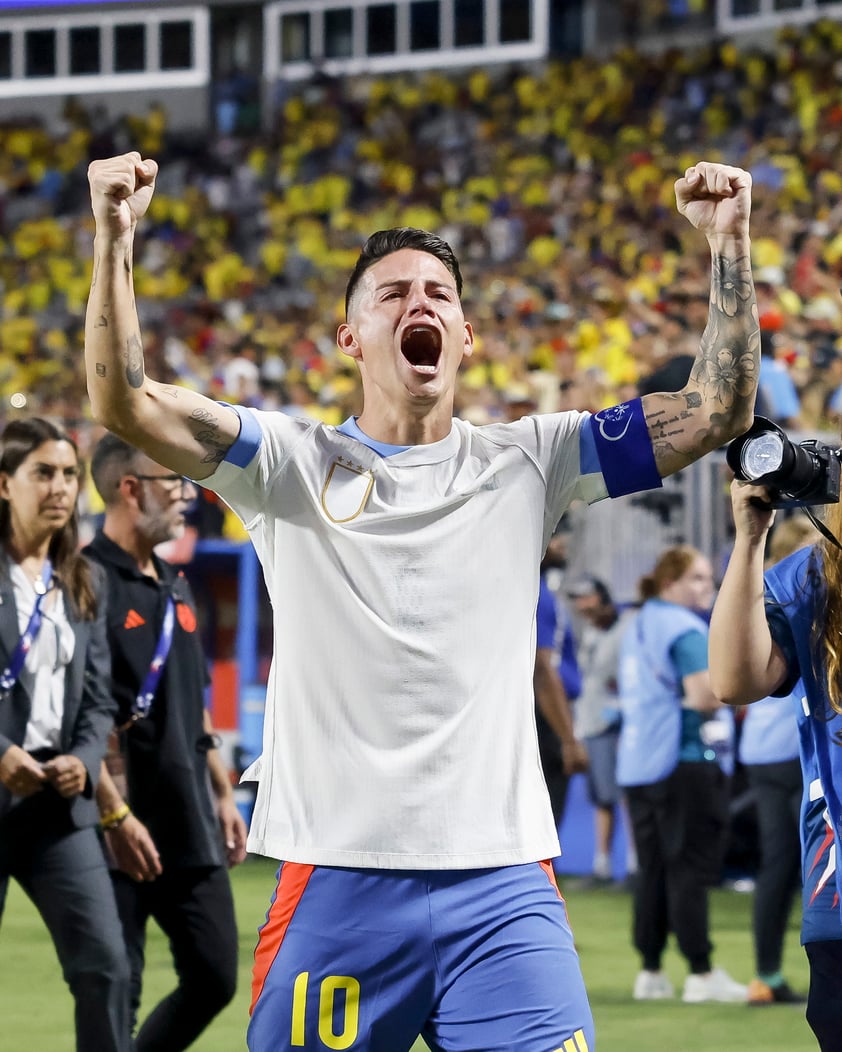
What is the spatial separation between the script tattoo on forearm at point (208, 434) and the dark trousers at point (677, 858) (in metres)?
4.62

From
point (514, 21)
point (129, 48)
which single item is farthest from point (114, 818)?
point (129, 48)

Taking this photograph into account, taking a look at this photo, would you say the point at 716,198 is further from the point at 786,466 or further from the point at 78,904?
the point at 78,904

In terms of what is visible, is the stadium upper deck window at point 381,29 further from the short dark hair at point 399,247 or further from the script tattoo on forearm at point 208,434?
the script tattoo on forearm at point 208,434

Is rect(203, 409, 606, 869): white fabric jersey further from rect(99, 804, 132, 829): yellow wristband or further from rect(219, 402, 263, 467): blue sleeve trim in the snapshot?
rect(99, 804, 132, 829): yellow wristband

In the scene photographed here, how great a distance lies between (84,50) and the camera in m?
31.6

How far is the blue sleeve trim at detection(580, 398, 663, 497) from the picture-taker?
334 cm

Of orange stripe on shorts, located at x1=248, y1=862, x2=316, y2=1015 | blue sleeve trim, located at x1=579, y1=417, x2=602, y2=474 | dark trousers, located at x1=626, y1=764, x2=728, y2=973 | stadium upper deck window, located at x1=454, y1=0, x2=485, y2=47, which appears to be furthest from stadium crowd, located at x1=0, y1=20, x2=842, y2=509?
orange stripe on shorts, located at x1=248, y1=862, x2=316, y2=1015

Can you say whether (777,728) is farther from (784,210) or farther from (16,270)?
(16,270)

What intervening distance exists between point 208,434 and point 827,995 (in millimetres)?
1512

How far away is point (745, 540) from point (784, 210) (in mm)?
17421

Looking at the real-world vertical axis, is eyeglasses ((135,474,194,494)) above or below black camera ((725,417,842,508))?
below

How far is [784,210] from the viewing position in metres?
19.8

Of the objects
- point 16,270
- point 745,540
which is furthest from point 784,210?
point 745,540

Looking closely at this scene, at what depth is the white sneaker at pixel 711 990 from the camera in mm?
7383
